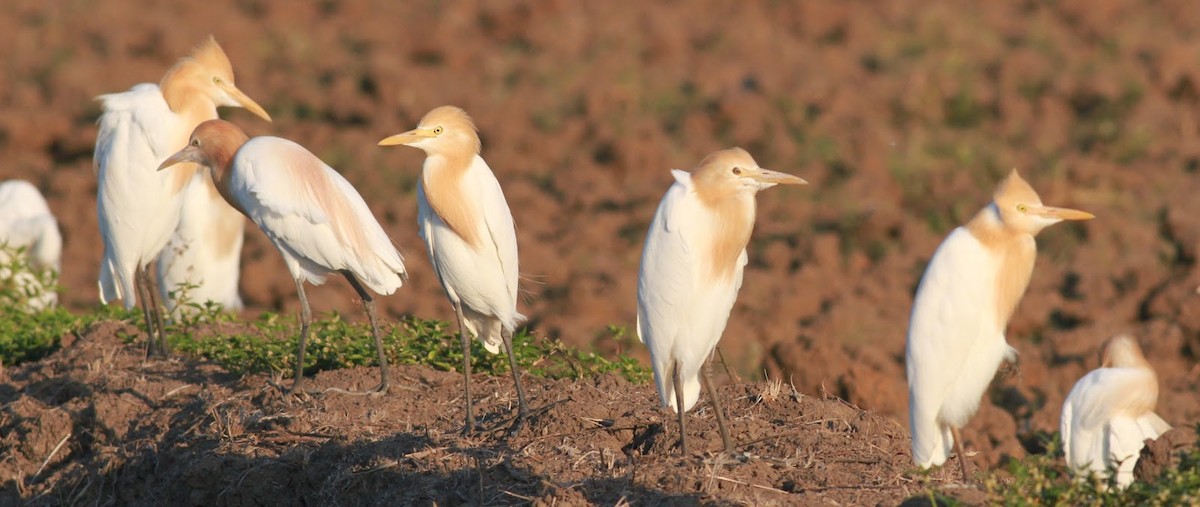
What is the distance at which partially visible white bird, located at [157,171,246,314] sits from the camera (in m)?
8.49

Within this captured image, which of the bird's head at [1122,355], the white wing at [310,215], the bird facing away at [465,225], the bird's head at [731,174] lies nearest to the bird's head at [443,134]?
the bird facing away at [465,225]

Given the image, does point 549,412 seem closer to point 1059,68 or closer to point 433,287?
point 433,287

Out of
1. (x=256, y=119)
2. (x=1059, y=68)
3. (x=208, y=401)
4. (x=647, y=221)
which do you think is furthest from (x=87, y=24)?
(x=208, y=401)

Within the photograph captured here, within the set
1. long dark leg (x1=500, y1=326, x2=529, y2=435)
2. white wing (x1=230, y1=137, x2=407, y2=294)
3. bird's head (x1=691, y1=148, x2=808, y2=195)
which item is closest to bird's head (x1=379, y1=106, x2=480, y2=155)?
white wing (x1=230, y1=137, x2=407, y2=294)

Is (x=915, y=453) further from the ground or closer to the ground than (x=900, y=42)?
further from the ground

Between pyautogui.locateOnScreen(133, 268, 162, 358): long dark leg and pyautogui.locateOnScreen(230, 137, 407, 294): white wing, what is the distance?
4.33ft

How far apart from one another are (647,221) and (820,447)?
8.06 metres

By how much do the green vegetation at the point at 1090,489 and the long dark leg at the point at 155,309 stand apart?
13.9 ft

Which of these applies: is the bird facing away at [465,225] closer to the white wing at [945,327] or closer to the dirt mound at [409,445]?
the dirt mound at [409,445]

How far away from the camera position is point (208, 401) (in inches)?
240

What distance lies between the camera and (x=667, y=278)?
5.07m

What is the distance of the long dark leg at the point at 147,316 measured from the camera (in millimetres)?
7020

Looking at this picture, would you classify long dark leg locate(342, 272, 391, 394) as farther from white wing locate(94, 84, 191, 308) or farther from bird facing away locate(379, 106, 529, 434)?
white wing locate(94, 84, 191, 308)

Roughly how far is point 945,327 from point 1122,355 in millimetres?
1793
